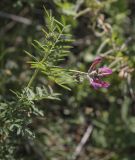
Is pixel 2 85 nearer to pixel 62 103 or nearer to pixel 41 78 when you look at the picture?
pixel 41 78

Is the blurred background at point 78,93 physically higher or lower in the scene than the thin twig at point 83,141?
higher

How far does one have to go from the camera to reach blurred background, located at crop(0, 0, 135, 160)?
2.72 metres

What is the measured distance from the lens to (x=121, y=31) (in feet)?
10.1

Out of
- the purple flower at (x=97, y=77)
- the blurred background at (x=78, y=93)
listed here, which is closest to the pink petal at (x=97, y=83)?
the purple flower at (x=97, y=77)

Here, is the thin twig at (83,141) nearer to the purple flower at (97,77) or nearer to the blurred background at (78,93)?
the blurred background at (78,93)

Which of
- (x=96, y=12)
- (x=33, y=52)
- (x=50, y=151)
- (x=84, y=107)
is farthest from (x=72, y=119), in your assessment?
(x=96, y=12)

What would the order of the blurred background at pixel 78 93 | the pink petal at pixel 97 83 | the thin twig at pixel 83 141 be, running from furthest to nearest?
1. the thin twig at pixel 83 141
2. the blurred background at pixel 78 93
3. the pink petal at pixel 97 83

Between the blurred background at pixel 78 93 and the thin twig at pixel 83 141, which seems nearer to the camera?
the blurred background at pixel 78 93

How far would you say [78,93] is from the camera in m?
2.88

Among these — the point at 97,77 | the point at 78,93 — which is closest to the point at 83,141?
the point at 78,93

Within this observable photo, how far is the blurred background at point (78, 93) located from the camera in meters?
2.72

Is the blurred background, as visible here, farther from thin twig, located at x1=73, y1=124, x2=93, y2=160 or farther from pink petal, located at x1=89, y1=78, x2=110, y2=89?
pink petal, located at x1=89, y1=78, x2=110, y2=89

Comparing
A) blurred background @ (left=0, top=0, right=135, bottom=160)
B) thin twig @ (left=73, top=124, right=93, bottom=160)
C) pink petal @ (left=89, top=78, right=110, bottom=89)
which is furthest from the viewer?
thin twig @ (left=73, top=124, right=93, bottom=160)

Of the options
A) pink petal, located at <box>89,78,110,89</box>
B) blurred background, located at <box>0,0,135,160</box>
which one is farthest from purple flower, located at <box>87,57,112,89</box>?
blurred background, located at <box>0,0,135,160</box>
